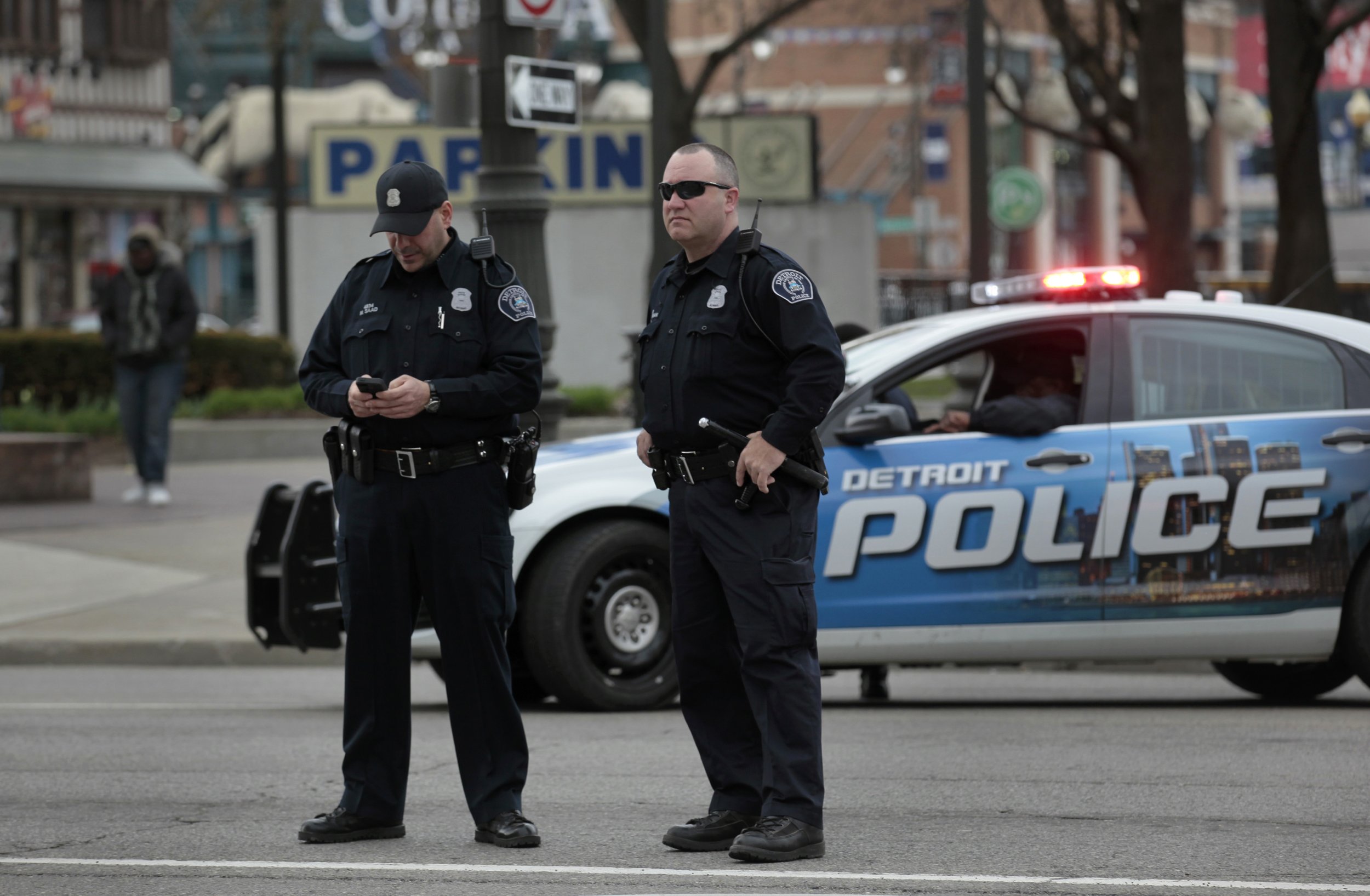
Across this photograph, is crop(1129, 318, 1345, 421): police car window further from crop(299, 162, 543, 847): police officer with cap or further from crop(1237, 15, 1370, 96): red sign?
crop(1237, 15, 1370, 96): red sign

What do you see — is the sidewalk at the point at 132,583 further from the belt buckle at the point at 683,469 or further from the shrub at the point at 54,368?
the belt buckle at the point at 683,469

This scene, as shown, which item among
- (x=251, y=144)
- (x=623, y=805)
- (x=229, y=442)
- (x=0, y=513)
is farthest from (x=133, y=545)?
(x=251, y=144)

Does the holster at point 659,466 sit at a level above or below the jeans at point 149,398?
above

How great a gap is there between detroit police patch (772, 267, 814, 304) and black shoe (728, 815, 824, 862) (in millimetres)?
1340

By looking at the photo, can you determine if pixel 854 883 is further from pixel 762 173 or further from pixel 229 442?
pixel 762 173

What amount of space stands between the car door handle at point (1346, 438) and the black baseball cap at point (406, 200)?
395cm

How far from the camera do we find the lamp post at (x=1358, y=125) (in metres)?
31.2

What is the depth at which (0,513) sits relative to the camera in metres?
15.4

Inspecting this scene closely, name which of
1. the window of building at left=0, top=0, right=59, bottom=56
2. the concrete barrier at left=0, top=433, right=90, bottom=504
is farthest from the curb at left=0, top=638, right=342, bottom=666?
the window of building at left=0, top=0, right=59, bottom=56

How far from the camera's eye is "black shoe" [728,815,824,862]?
17.8 feet

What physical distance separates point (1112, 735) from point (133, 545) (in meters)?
7.71

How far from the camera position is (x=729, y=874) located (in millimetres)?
5359

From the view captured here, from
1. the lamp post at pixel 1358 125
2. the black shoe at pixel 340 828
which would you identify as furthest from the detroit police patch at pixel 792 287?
the lamp post at pixel 1358 125

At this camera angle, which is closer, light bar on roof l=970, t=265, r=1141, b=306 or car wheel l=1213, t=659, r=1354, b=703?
light bar on roof l=970, t=265, r=1141, b=306
